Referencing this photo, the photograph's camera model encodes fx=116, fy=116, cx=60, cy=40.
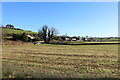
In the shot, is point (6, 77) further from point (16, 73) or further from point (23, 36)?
point (23, 36)

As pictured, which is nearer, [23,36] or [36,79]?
[36,79]

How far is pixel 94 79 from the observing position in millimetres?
4500

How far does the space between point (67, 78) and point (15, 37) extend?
58.0 metres

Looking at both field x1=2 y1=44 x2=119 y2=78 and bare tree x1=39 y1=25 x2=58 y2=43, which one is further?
bare tree x1=39 y1=25 x2=58 y2=43

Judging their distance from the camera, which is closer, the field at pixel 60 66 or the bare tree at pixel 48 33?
the field at pixel 60 66

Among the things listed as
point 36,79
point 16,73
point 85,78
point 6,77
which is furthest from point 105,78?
point 6,77

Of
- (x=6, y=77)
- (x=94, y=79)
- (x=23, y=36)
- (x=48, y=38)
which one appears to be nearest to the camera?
(x=94, y=79)

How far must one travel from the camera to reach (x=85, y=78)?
4586 mm

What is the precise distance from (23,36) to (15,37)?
401 centimetres

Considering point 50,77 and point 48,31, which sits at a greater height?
point 48,31

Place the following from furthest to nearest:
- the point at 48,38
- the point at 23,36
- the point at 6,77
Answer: the point at 48,38 → the point at 23,36 → the point at 6,77

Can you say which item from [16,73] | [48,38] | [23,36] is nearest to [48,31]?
[48,38]

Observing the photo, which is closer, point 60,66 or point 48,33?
point 60,66

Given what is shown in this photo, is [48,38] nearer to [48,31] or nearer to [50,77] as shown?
[48,31]
